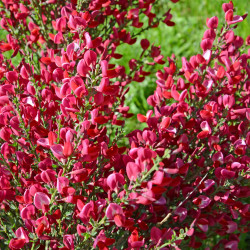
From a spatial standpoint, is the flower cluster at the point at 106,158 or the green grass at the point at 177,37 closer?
the flower cluster at the point at 106,158

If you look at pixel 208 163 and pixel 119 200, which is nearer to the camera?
pixel 119 200

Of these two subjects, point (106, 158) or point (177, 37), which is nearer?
point (106, 158)

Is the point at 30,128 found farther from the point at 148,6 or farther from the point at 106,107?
the point at 148,6

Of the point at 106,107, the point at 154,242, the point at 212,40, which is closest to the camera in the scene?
the point at 154,242

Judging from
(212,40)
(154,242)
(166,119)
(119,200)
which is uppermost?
(212,40)

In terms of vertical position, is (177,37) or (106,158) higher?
(106,158)

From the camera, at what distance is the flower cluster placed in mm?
989

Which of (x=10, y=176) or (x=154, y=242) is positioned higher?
(x=10, y=176)

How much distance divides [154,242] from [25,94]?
0.61m

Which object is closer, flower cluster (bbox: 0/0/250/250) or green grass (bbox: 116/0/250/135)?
flower cluster (bbox: 0/0/250/250)

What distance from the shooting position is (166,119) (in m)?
1.10

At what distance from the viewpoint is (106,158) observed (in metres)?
1.15

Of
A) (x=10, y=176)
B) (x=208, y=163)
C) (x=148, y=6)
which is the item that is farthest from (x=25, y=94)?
(x=148, y=6)

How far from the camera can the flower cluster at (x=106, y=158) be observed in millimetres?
989
